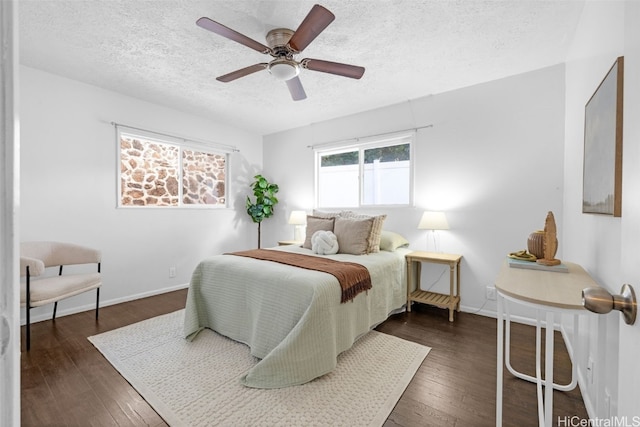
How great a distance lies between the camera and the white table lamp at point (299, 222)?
4.34 m

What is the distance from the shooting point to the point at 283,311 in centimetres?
196

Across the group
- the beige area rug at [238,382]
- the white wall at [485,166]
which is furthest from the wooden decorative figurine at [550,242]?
the white wall at [485,166]

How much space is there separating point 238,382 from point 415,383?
1.18 m

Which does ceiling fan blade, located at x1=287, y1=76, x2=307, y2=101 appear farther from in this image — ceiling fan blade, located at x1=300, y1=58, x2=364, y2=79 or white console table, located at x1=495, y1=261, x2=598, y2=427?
white console table, located at x1=495, y1=261, x2=598, y2=427

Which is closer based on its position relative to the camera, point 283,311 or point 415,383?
point 415,383

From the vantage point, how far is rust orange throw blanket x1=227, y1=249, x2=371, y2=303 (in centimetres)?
213

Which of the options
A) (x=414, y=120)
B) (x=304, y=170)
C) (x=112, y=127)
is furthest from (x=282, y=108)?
(x=112, y=127)

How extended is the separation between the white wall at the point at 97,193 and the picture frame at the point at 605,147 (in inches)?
170

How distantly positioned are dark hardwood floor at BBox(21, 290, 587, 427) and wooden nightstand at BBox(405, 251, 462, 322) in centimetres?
25

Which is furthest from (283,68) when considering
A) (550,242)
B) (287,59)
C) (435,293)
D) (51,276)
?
(51,276)

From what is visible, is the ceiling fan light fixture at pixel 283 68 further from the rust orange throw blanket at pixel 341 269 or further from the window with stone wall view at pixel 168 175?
the window with stone wall view at pixel 168 175

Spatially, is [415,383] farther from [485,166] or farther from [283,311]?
[485,166]

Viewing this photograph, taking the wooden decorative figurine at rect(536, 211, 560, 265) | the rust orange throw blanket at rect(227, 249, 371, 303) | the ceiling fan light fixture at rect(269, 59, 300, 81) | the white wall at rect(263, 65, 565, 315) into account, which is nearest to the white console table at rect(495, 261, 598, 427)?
Result: the wooden decorative figurine at rect(536, 211, 560, 265)

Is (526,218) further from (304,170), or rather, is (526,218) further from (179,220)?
(179,220)
